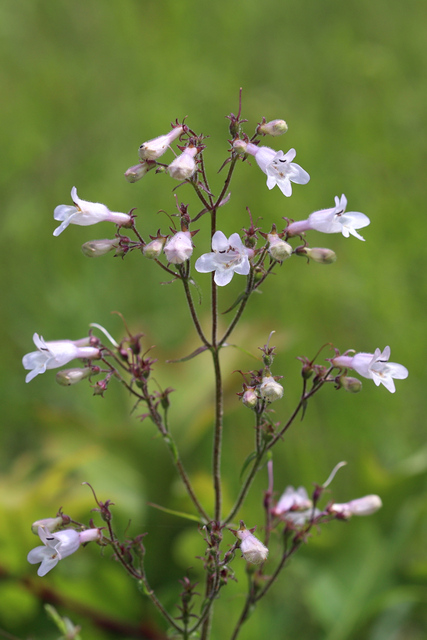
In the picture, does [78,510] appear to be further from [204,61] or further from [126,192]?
[204,61]

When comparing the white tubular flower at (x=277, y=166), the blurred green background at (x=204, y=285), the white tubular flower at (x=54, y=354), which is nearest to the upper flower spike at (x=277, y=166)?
the white tubular flower at (x=277, y=166)

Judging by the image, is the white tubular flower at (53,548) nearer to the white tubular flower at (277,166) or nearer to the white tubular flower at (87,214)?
the white tubular flower at (87,214)

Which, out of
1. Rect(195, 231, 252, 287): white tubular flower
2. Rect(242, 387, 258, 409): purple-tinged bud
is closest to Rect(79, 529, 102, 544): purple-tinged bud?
Rect(242, 387, 258, 409): purple-tinged bud

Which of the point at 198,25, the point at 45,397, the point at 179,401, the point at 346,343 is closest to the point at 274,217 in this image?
the point at 346,343

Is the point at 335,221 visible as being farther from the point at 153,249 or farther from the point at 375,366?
the point at 153,249

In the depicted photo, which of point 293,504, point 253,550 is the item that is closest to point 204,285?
point 293,504

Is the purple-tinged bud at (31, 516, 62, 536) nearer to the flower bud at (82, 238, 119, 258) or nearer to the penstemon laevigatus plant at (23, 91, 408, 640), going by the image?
the penstemon laevigatus plant at (23, 91, 408, 640)

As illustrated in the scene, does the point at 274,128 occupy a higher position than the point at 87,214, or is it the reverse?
the point at 274,128
